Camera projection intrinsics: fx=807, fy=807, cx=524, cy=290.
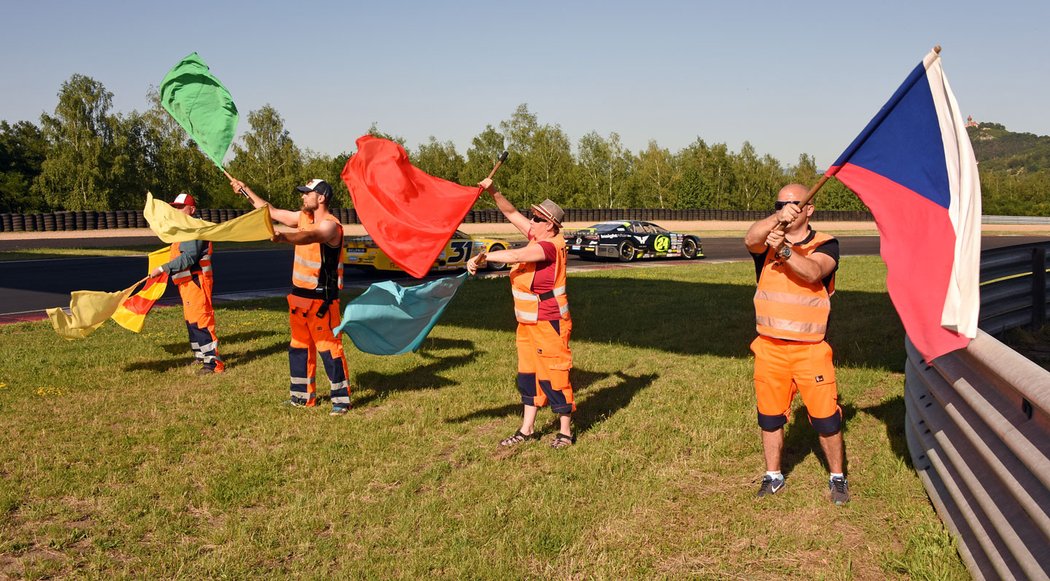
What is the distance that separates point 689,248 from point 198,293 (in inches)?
838

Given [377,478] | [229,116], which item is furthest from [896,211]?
[229,116]

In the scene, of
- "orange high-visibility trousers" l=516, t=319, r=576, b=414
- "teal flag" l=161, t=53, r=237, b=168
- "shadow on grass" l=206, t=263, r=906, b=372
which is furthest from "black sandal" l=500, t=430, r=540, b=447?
"shadow on grass" l=206, t=263, r=906, b=372

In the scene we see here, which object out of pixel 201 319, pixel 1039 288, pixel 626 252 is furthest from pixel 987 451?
pixel 626 252

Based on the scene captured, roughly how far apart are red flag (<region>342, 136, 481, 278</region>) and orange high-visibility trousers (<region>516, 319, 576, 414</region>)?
41.5 inches

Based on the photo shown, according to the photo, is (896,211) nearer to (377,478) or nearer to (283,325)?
(377,478)

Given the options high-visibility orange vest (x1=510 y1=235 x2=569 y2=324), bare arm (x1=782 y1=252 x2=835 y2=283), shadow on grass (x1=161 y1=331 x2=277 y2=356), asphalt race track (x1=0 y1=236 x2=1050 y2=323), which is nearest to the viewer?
bare arm (x1=782 y1=252 x2=835 y2=283)

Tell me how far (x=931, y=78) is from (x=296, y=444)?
5.30 metres

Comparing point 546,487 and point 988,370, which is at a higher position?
point 988,370

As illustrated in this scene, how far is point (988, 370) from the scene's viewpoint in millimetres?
4172

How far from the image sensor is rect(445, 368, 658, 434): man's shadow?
7523mm

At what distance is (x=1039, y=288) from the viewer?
1036cm

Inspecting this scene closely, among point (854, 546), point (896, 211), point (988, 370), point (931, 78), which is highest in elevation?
point (931, 78)

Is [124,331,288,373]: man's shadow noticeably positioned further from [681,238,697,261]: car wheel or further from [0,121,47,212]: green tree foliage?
[0,121,47,212]: green tree foliage

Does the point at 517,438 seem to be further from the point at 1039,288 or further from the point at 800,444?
the point at 1039,288
